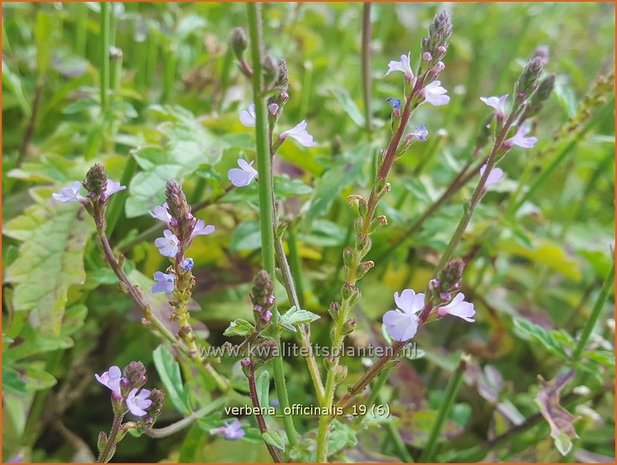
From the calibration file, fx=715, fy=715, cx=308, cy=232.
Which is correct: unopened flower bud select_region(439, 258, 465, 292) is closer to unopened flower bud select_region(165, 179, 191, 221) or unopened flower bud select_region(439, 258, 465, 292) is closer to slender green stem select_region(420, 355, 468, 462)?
unopened flower bud select_region(165, 179, 191, 221)

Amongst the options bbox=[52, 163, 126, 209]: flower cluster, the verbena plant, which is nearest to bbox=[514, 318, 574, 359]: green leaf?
the verbena plant

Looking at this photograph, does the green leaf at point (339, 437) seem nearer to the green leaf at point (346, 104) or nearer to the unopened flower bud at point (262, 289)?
the unopened flower bud at point (262, 289)

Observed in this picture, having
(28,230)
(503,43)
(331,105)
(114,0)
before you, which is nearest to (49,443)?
(28,230)

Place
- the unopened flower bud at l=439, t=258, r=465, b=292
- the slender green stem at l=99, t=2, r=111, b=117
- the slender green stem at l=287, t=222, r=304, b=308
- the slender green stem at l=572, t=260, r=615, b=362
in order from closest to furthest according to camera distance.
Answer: the unopened flower bud at l=439, t=258, r=465, b=292 < the slender green stem at l=572, t=260, r=615, b=362 < the slender green stem at l=287, t=222, r=304, b=308 < the slender green stem at l=99, t=2, r=111, b=117

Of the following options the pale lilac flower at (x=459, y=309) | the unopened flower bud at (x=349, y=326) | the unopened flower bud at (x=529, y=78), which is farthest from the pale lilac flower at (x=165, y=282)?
the unopened flower bud at (x=529, y=78)

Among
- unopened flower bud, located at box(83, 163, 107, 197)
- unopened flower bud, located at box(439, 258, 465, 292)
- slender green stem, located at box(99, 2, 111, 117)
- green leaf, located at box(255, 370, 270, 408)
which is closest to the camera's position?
unopened flower bud, located at box(439, 258, 465, 292)

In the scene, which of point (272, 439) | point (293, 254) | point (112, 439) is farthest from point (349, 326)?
point (293, 254)

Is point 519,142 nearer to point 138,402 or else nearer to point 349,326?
point 349,326

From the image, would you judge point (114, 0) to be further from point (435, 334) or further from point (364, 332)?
point (435, 334)
